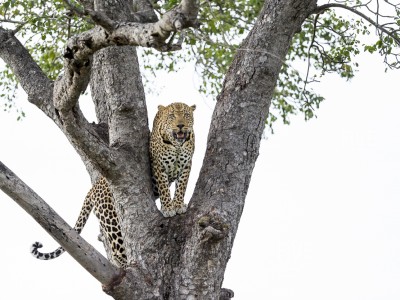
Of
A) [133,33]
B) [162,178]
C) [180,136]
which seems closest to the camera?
[133,33]

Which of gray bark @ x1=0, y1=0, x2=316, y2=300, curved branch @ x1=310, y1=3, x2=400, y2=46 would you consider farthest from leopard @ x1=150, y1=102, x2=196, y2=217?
curved branch @ x1=310, y1=3, x2=400, y2=46

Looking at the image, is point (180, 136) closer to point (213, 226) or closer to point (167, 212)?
point (167, 212)

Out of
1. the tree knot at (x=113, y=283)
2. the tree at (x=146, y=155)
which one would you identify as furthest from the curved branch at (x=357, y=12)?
the tree knot at (x=113, y=283)

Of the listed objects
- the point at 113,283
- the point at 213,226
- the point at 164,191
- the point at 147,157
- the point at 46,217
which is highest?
the point at 147,157

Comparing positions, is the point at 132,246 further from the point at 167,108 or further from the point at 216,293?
the point at 167,108

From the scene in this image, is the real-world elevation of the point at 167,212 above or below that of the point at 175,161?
below

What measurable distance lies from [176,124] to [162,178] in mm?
805

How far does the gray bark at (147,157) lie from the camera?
7715 mm

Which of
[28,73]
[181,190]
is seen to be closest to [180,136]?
[181,190]

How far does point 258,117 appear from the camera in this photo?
841 centimetres

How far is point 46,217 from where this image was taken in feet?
A: 23.7

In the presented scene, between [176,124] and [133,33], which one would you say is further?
[176,124]

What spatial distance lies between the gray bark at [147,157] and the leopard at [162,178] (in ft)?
1.03

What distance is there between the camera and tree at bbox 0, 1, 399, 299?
7359 millimetres
